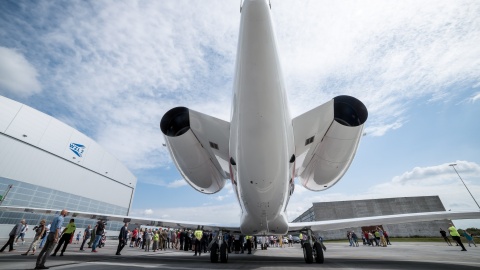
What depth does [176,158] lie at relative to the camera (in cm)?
688

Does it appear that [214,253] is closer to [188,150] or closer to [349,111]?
[188,150]

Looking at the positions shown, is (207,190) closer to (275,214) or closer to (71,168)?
(275,214)

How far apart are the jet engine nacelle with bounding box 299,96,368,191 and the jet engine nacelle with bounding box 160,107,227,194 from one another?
11.2 feet

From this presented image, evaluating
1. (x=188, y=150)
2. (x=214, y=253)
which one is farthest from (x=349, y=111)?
(x=214, y=253)

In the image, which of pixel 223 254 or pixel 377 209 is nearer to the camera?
pixel 223 254

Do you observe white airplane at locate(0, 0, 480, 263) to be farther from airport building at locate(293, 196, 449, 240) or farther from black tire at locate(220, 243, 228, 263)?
airport building at locate(293, 196, 449, 240)

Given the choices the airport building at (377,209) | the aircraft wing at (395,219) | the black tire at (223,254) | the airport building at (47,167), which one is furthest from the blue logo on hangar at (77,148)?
the airport building at (377,209)

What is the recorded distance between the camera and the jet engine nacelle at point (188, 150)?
6.39 metres

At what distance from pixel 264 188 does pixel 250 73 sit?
109 inches

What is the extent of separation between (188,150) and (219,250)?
12.1 ft

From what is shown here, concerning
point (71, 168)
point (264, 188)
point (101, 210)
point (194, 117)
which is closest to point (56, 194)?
point (71, 168)

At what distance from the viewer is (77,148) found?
31.9 meters

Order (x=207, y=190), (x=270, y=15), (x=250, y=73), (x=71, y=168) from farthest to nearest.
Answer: (x=71, y=168), (x=207, y=190), (x=250, y=73), (x=270, y=15)

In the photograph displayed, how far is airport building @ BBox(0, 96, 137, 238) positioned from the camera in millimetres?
23016
